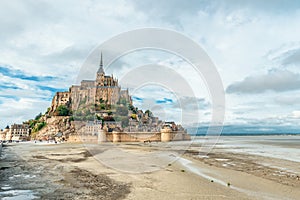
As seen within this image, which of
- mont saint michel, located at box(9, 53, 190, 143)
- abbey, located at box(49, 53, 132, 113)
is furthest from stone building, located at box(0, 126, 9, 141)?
abbey, located at box(49, 53, 132, 113)

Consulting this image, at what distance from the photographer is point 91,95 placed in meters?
95.7

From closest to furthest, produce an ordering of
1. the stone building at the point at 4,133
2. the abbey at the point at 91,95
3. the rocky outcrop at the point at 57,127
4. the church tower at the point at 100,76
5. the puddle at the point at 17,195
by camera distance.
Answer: the puddle at the point at 17,195 → the rocky outcrop at the point at 57,127 → the stone building at the point at 4,133 → the abbey at the point at 91,95 → the church tower at the point at 100,76

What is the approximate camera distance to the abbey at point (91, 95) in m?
91.2

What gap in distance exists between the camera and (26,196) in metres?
6.63

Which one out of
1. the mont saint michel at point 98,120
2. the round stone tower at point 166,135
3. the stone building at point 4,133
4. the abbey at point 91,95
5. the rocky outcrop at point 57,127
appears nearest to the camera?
the mont saint michel at point 98,120

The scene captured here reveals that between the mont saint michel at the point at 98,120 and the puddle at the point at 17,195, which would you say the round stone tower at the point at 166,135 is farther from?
the puddle at the point at 17,195

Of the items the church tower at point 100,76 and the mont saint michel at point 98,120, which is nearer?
the mont saint michel at point 98,120

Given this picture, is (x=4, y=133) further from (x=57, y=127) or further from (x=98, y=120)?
(x=98, y=120)

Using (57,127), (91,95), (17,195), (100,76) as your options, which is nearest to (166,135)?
(57,127)

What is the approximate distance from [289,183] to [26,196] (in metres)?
9.90

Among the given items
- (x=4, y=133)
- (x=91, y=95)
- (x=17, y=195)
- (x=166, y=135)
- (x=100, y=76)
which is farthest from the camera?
(x=100, y=76)

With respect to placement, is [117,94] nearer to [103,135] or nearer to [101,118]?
[101,118]

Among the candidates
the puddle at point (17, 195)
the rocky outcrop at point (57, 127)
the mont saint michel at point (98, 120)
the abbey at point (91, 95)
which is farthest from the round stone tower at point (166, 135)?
the puddle at point (17, 195)

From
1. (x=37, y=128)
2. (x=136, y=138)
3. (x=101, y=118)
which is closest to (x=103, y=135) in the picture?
(x=136, y=138)
